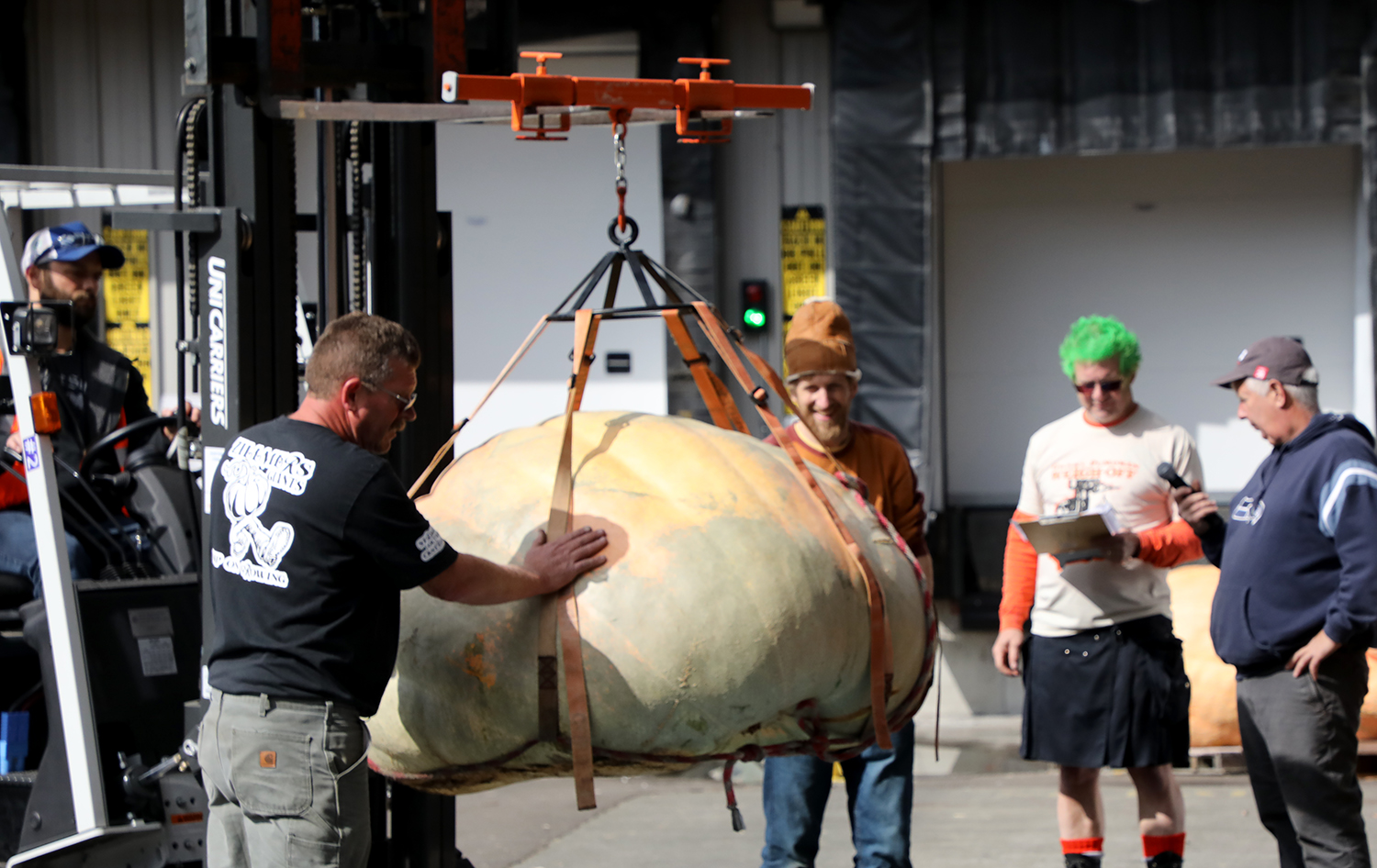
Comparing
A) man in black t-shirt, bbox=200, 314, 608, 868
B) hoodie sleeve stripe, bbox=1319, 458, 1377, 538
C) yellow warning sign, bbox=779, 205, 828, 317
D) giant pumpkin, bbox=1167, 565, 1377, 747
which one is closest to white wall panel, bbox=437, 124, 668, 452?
yellow warning sign, bbox=779, 205, 828, 317

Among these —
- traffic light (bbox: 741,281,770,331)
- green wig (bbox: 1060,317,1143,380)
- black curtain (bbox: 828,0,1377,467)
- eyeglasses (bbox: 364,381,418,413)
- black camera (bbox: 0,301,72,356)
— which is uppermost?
black curtain (bbox: 828,0,1377,467)

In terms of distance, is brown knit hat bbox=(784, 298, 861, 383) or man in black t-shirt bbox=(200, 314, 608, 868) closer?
man in black t-shirt bbox=(200, 314, 608, 868)

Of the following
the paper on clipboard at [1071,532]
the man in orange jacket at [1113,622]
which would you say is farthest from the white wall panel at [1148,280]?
the paper on clipboard at [1071,532]

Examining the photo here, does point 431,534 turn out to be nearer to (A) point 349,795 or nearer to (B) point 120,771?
(A) point 349,795

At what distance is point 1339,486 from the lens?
13.6 ft

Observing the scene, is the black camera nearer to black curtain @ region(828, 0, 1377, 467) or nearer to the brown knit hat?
the brown knit hat

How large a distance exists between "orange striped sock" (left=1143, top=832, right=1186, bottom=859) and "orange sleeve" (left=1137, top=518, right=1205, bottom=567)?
0.88 metres

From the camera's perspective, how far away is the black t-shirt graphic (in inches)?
118

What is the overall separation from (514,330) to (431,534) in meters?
6.47

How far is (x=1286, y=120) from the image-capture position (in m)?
8.49

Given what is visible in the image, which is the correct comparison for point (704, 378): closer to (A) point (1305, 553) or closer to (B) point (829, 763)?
(B) point (829, 763)

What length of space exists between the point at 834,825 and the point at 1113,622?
246 centimetres

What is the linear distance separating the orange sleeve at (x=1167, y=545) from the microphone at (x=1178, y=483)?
0.06 m

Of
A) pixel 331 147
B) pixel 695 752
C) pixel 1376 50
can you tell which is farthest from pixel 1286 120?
pixel 695 752
